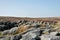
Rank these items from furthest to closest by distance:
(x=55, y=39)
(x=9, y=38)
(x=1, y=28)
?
(x=1, y=28) → (x=9, y=38) → (x=55, y=39)

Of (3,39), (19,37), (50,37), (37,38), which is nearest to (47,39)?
(50,37)

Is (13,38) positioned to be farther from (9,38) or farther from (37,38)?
(37,38)

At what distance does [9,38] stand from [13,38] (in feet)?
1.38

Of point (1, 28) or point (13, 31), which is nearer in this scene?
point (13, 31)

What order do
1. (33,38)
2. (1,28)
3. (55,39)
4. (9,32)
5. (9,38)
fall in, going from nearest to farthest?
(55,39), (33,38), (9,38), (9,32), (1,28)

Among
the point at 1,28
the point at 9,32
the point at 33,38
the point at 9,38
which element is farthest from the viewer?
the point at 1,28

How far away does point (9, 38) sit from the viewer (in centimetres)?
1628

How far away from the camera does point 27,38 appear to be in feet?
50.2

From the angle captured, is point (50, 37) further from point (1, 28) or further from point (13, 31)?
point (1, 28)

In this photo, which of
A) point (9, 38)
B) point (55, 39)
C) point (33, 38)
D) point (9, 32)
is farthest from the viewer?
point (9, 32)

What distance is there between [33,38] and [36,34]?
1234mm

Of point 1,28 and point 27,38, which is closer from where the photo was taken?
point 27,38

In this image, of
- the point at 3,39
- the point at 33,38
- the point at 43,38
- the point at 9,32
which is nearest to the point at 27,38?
the point at 33,38

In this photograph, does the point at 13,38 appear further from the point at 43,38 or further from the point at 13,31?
the point at 13,31
